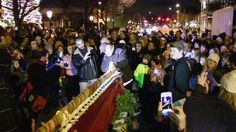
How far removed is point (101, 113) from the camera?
7.12 metres

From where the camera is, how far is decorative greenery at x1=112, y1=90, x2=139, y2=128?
877 cm

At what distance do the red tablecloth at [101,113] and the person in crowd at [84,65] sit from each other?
317cm

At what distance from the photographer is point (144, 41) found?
1599 centimetres

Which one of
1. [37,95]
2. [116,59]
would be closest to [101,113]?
[37,95]

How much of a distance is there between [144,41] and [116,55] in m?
2.33

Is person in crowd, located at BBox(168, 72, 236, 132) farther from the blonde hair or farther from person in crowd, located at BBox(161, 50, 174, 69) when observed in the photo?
person in crowd, located at BBox(161, 50, 174, 69)

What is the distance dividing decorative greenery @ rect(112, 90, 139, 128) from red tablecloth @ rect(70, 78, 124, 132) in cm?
14

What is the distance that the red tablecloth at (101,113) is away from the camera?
18.8ft

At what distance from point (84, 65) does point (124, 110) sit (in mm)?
4103

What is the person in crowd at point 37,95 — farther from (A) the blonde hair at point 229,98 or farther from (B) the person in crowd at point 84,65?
(A) the blonde hair at point 229,98

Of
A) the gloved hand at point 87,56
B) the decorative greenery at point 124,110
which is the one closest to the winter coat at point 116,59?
the gloved hand at point 87,56

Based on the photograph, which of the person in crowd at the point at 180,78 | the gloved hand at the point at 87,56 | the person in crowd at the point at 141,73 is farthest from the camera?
the gloved hand at the point at 87,56

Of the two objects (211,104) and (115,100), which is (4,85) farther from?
(115,100)

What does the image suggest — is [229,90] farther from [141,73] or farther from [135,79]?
[135,79]
